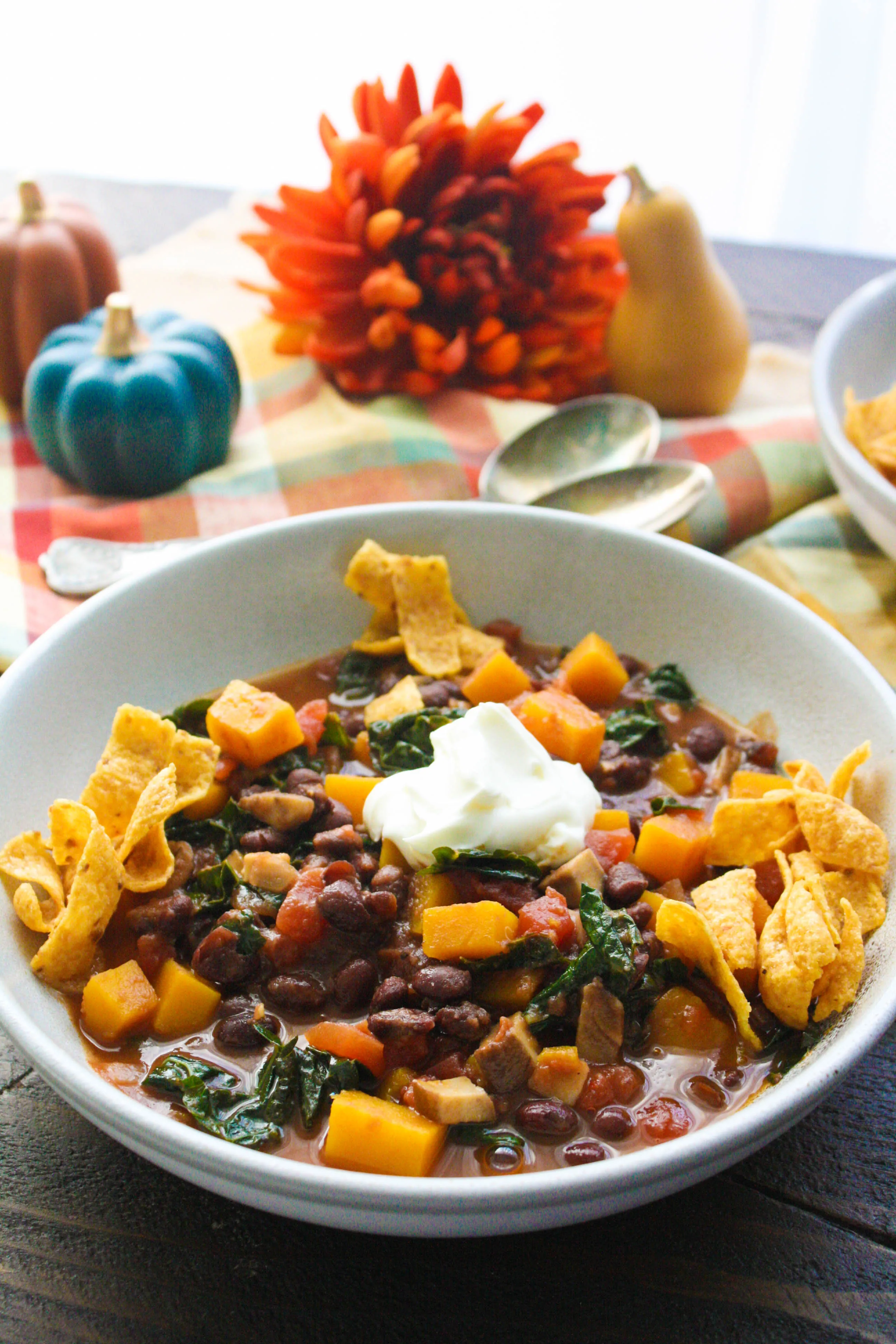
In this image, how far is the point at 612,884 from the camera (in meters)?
2.43

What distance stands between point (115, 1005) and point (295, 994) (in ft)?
1.07

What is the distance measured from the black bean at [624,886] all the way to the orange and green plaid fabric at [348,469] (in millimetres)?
1414

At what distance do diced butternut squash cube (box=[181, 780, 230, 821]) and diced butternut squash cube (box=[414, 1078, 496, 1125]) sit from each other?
89cm

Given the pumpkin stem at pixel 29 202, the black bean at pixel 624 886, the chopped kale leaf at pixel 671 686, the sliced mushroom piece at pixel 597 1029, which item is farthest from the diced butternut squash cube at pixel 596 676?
the pumpkin stem at pixel 29 202

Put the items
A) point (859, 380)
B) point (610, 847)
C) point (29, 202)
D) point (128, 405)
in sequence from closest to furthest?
1. point (610, 847)
2. point (128, 405)
3. point (859, 380)
4. point (29, 202)

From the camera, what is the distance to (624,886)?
94.7 inches

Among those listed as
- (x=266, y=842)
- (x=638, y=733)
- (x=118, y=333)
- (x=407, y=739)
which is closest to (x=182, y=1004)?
(x=266, y=842)

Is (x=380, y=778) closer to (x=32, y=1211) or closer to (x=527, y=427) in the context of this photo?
(x=32, y=1211)

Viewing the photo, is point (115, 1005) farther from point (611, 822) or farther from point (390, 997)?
point (611, 822)

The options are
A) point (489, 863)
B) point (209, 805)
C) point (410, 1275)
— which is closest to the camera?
point (410, 1275)

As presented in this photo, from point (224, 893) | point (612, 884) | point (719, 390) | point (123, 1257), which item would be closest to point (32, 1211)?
point (123, 1257)

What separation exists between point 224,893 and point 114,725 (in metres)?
0.44

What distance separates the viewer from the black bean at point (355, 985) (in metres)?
2.27

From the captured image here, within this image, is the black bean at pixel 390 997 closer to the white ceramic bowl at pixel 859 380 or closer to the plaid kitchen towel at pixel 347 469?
the plaid kitchen towel at pixel 347 469
